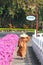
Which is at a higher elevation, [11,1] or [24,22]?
[11,1]

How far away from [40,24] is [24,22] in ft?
9.92

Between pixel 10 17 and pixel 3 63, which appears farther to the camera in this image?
pixel 10 17

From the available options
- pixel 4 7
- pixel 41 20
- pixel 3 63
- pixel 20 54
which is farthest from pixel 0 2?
pixel 3 63

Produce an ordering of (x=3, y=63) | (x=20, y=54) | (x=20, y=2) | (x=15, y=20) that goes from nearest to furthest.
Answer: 1. (x=3, y=63)
2. (x=20, y=54)
3. (x=20, y=2)
4. (x=15, y=20)

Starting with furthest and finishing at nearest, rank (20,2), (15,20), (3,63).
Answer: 1. (15,20)
2. (20,2)
3. (3,63)

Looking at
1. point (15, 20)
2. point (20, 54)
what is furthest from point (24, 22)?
point (20, 54)

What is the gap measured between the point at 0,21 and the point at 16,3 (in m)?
5.81

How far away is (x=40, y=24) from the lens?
5438 cm

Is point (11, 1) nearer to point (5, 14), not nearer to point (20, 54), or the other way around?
point (5, 14)

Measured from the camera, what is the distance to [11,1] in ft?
172

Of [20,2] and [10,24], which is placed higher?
[20,2]

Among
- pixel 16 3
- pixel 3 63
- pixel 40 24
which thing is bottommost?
pixel 40 24

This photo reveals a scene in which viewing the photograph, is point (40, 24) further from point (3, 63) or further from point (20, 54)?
point (3, 63)

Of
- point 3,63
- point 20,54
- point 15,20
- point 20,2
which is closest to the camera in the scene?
point 3,63
